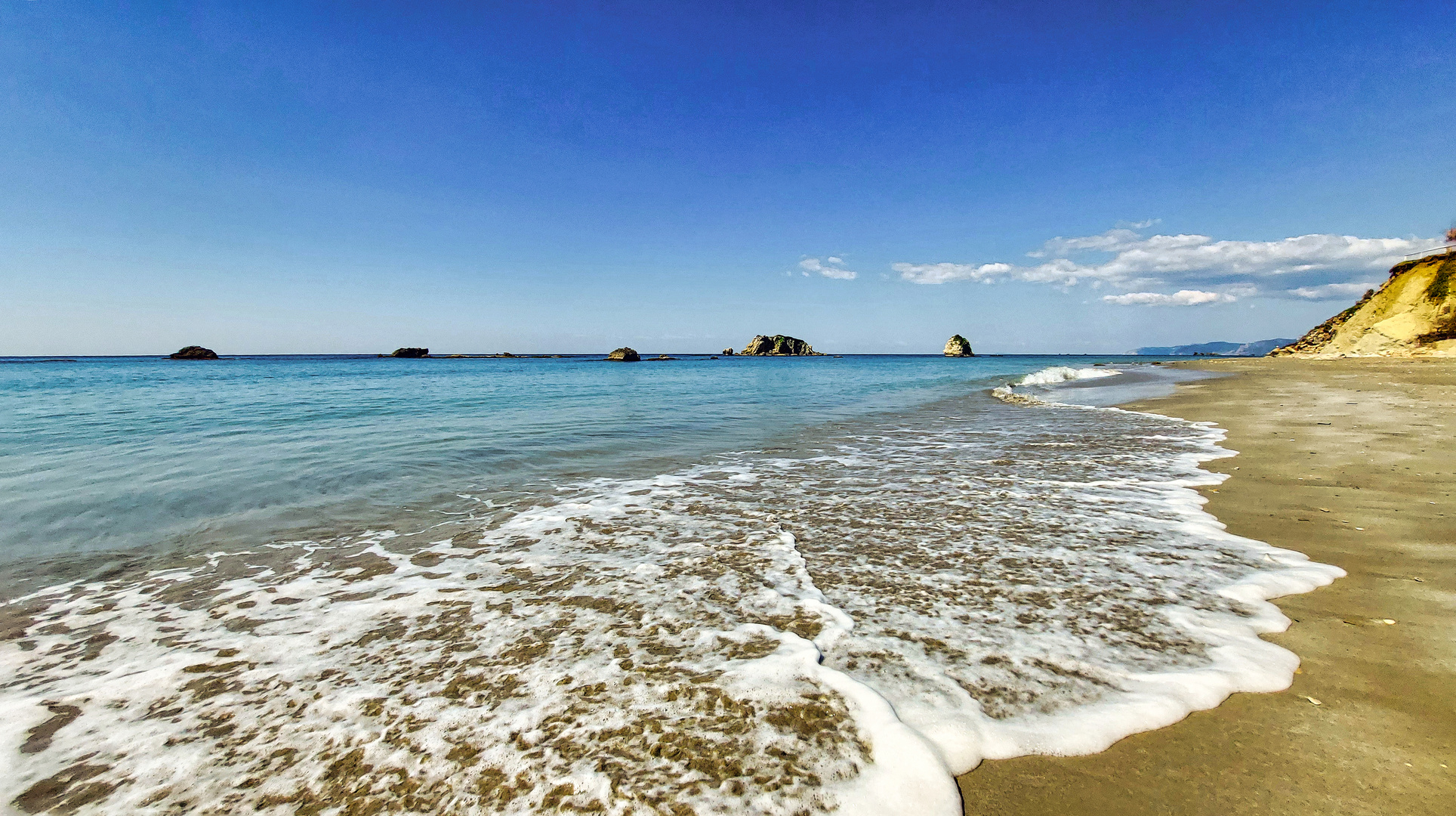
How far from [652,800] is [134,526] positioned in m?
7.92

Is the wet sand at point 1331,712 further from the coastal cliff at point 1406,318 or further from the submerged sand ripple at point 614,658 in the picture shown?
the coastal cliff at point 1406,318

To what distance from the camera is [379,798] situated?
7.58 feet

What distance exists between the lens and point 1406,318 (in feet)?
119

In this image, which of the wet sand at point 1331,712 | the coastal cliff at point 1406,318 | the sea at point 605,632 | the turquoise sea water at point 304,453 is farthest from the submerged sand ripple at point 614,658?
the coastal cliff at point 1406,318

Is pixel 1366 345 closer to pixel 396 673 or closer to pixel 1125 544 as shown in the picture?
pixel 1125 544

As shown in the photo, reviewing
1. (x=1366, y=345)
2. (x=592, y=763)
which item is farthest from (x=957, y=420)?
(x=1366, y=345)

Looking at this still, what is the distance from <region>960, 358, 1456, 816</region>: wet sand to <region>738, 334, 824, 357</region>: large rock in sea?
150076mm

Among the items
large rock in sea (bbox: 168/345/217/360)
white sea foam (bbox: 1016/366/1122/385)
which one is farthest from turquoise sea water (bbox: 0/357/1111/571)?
large rock in sea (bbox: 168/345/217/360)

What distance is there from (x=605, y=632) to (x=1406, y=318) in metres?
56.4

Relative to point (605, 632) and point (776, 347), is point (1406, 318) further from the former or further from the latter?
point (776, 347)

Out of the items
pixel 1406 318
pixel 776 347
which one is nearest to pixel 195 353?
pixel 776 347

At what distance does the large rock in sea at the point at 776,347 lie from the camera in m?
157

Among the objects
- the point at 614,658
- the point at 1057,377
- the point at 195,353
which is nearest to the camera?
the point at 614,658

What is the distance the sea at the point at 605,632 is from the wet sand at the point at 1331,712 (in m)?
0.17
